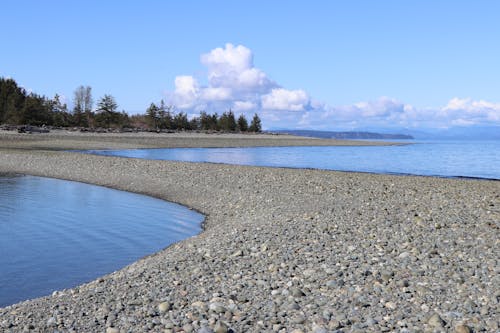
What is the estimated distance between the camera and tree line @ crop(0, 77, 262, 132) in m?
91.6

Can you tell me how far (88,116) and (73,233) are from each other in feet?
338

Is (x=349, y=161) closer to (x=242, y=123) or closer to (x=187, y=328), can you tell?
(x=187, y=328)

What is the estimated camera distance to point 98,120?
113m

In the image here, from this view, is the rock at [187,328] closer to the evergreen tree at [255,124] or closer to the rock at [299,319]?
the rock at [299,319]

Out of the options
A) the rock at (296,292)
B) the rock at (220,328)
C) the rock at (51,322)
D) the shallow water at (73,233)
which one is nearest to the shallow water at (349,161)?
the shallow water at (73,233)

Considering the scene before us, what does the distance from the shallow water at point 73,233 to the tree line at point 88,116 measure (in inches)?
2801

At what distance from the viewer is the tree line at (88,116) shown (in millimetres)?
91562

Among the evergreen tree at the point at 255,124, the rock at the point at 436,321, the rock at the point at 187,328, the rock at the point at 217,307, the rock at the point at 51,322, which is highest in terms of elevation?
the evergreen tree at the point at 255,124

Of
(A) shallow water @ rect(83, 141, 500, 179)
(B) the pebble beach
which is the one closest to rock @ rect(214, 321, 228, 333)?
(B) the pebble beach

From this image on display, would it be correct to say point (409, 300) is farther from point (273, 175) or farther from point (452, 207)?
point (273, 175)

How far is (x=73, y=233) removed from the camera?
15930 millimetres

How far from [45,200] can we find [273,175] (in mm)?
12232

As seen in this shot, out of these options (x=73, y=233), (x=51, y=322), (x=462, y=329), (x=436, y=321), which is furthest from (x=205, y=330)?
(x=73, y=233)

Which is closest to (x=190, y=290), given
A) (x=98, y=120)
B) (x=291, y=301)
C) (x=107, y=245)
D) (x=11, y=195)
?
(x=291, y=301)
